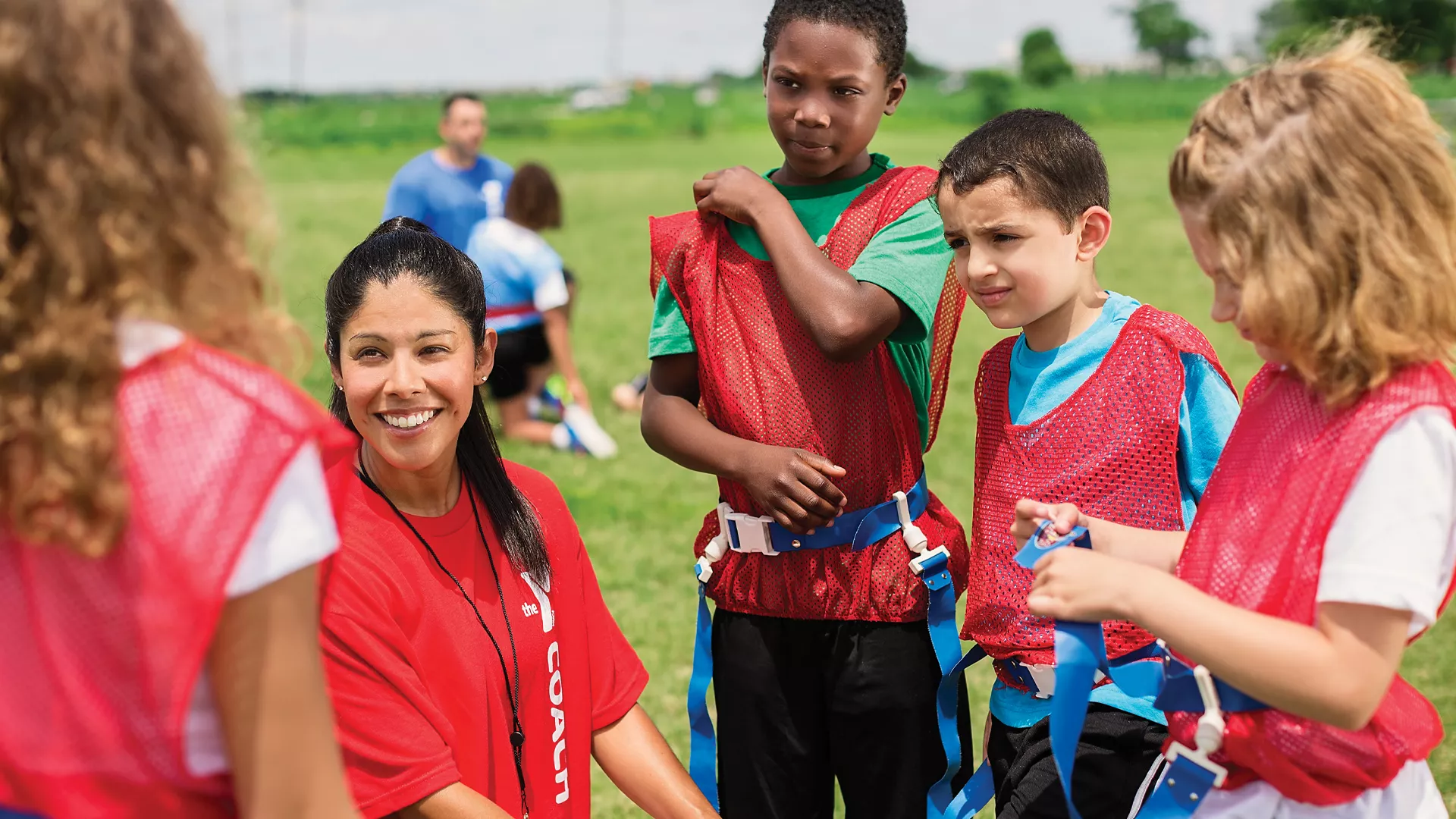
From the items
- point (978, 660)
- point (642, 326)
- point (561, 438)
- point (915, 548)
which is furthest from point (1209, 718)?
point (642, 326)

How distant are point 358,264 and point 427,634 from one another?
735 millimetres

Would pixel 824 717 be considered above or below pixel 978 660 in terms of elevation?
below

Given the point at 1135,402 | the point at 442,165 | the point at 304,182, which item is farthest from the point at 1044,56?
the point at 1135,402

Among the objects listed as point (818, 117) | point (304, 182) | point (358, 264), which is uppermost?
point (818, 117)

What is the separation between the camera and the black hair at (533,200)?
29.9ft

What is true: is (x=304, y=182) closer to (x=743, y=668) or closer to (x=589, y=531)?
(x=589, y=531)

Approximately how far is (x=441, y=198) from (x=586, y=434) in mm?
2035

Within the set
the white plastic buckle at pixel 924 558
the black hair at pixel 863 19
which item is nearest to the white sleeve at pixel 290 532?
the white plastic buckle at pixel 924 558

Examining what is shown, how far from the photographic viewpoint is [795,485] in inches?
105

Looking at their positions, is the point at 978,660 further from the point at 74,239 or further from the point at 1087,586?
the point at 74,239

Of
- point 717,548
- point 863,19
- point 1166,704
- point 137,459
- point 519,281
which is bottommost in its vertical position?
point 519,281

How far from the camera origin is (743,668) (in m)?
2.95

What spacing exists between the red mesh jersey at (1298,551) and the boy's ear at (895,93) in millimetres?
1219

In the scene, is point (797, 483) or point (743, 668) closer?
point (797, 483)
